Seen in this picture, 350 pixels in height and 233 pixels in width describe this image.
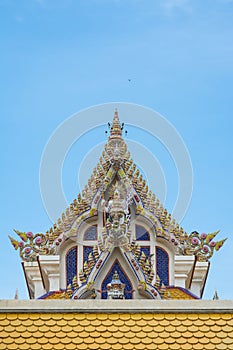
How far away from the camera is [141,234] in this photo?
31562 mm

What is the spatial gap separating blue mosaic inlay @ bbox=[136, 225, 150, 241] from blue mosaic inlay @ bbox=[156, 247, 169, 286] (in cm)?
40

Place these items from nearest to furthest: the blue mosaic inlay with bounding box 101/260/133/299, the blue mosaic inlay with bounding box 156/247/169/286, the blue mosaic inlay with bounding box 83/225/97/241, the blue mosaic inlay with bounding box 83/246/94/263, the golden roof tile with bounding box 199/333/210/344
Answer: the golden roof tile with bounding box 199/333/210/344 < the blue mosaic inlay with bounding box 101/260/133/299 < the blue mosaic inlay with bounding box 83/246/94/263 < the blue mosaic inlay with bounding box 156/247/169/286 < the blue mosaic inlay with bounding box 83/225/97/241

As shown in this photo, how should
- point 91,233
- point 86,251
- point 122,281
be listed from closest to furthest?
point 122,281, point 86,251, point 91,233

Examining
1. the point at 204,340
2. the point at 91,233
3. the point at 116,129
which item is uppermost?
the point at 116,129

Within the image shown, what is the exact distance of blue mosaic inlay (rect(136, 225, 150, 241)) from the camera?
3150 centimetres

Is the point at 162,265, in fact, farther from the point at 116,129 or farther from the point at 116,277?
the point at 116,129

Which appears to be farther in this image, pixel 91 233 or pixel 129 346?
pixel 91 233

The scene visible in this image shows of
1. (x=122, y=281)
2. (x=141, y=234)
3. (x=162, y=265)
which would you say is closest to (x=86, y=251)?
(x=141, y=234)

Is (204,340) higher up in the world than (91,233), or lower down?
lower down

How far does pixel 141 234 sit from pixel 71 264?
1.89m

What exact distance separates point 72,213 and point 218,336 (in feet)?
36.4

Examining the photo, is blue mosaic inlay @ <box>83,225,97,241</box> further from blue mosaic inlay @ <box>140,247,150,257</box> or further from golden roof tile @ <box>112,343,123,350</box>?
golden roof tile @ <box>112,343,123,350</box>

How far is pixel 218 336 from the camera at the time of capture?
21.1 meters

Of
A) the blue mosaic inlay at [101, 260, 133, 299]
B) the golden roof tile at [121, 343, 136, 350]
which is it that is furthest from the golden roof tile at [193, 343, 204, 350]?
the blue mosaic inlay at [101, 260, 133, 299]
